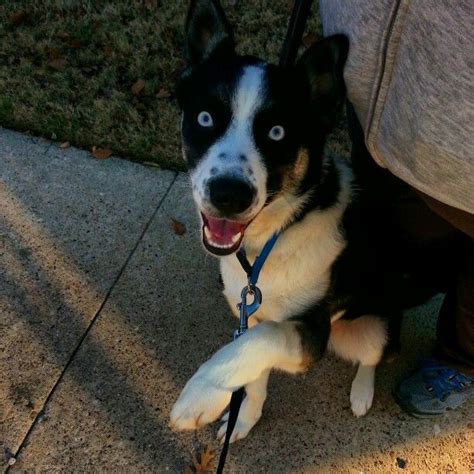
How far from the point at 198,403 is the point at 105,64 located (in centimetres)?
Answer: 336

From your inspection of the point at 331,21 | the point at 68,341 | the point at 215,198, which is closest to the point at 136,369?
the point at 68,341

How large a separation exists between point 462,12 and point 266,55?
10.7 feet

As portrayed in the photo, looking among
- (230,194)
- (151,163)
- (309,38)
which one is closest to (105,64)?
(151,163)

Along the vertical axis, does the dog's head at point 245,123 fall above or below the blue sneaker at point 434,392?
above

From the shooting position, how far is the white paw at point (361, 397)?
3021mm

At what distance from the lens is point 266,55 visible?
4.62 meters

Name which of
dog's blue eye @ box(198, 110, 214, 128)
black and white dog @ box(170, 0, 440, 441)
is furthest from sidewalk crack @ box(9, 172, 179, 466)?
dog's blue eye @ box(198, 110, 214, 128)

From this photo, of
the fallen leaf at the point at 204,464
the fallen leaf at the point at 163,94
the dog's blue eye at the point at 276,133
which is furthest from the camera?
the fallen leaf at the point at 163,94

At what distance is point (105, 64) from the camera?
184 inches

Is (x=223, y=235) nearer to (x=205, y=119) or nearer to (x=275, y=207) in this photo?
(x=275, y=207)

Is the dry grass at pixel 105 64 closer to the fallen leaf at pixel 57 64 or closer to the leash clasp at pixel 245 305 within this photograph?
the fallen leaf at pixel 57 64

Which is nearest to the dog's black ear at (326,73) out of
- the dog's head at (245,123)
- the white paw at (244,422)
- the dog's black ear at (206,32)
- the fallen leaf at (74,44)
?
the dog's head at (245,123)

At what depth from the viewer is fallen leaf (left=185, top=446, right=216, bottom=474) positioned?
2.81m

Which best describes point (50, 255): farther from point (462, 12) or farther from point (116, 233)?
point (462, 12)
